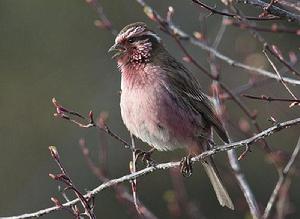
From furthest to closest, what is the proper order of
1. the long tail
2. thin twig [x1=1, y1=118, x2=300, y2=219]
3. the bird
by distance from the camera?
the long tail → the bird → thin twig [x1=1, y1=118, x2=300, y2=219]

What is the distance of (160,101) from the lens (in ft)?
22.4

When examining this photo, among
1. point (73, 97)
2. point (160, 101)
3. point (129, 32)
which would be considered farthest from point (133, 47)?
point (73, 97)

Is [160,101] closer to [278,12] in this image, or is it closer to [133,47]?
[133,47]

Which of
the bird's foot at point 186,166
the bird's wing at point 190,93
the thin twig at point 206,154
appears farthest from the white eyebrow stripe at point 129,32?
the thin twig at point 206,154

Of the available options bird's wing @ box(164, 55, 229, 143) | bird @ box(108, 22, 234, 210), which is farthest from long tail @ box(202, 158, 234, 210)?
bird's wing @ box(164, 55, 229, 143)

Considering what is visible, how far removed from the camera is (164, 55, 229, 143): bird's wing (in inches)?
275

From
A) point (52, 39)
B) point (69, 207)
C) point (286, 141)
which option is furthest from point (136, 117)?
point (52, 39)

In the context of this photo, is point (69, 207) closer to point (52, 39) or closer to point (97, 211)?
point (97, 211)

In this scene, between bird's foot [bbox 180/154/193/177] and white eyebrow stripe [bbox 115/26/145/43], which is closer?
bird's foot [bbox 180/154/193/177]

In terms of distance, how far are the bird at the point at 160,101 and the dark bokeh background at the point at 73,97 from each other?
13.6 ft

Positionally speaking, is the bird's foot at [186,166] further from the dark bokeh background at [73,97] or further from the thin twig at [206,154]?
the dark bokeh background at [73,97]

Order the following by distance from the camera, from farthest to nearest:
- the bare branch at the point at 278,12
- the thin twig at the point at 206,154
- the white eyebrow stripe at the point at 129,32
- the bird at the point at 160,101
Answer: the white eyebrow stripe at the point at 129,32 < the bird at the point at 160,101 < the thin twig at the point at 206,154 < the bare branch at the point at 278,12

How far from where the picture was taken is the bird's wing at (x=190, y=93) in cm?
700

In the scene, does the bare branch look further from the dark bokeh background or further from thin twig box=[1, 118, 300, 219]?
the dark bokeh background
